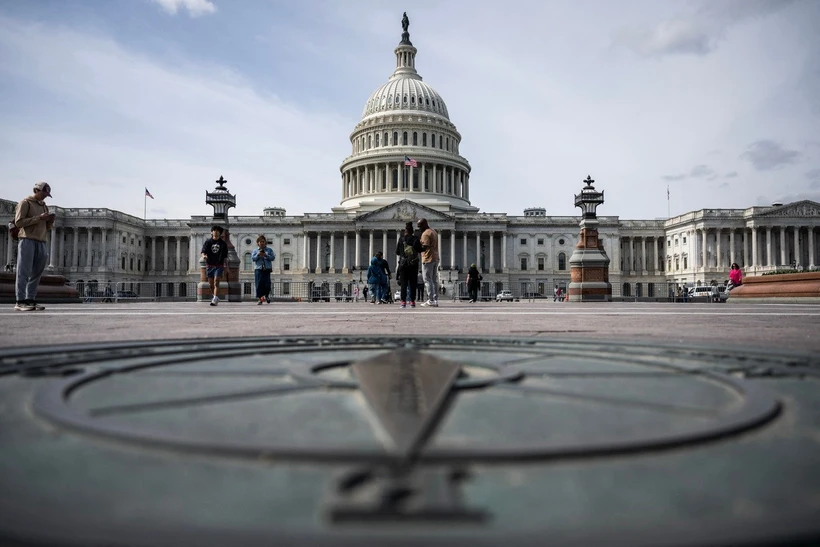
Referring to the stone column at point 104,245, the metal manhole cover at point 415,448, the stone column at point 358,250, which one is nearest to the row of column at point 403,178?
the stone column at point 358,250

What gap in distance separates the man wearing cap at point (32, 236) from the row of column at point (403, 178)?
7161cm

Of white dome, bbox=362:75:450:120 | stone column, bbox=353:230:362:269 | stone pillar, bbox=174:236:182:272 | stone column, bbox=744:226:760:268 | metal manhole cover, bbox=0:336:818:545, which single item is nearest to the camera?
metal manhole cover, bbox=0:336:818:545

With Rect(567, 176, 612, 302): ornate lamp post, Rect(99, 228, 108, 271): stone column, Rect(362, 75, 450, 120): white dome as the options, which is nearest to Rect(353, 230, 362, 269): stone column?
Rect(362, 75, 450, 120): white dome

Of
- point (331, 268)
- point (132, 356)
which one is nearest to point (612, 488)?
point (132, 356)

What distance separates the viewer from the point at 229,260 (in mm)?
26031

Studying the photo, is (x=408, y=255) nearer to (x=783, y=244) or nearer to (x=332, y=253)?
(x=332, y=253)

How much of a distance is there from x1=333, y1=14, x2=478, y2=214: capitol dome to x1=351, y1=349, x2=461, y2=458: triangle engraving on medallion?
74.9m

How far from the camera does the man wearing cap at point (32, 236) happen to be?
9383 mm

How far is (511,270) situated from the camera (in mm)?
79000

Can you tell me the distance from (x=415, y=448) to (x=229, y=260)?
86.1 feet

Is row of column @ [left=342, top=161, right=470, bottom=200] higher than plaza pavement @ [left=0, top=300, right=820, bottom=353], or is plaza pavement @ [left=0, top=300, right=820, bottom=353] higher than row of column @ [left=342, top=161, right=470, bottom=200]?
row of column @ [left=342, top=161, right=470, bottom=200]

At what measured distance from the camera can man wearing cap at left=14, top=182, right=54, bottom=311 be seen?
9.38m

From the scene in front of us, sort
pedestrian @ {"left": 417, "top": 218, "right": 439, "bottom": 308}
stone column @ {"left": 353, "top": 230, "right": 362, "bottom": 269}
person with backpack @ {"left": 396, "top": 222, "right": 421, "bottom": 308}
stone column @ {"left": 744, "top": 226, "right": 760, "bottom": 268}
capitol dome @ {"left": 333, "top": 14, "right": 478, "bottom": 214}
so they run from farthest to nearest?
capitol dome @ {"left": 333, "top": 14, "right": 478, "bottom": 214}, stone column @ {"left": 353, "top": 230, "right": 362, "bottom": 269}, stone column @ {"left": 744, "top": 226, "right": 760, "bottom": 268}, person with backpack @ {"left": 396, "top": 222, "right": 421, "bottom": 308}, pedestrian @ {"left": 417, "top": 218, "right": 439, "bottom": 308}

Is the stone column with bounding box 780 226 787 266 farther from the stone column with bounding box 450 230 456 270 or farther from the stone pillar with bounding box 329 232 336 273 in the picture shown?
the stone pillar with bounding box 329 232 336 273
